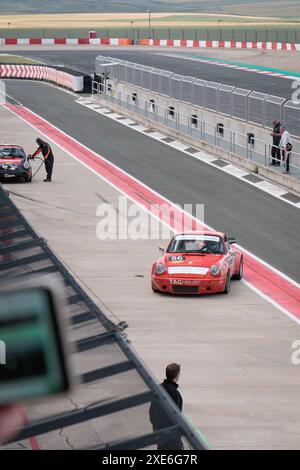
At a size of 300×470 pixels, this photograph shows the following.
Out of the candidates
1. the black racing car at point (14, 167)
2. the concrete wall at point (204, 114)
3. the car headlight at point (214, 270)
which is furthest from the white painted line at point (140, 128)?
the car headlight at point (214, 270)

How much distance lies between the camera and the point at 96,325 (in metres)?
11.0

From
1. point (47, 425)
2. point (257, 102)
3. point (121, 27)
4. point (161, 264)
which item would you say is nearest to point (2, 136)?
point (257, 102)

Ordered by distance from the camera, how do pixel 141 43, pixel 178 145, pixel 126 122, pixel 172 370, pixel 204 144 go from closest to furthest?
1. pixel 172 370
2. pixel 204 144
3. pixel 178 145
4. pixel 126 122
5. pixel 141 43

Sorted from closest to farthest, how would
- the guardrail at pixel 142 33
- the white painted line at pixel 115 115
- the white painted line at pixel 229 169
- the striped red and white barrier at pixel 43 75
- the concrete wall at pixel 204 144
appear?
the white painted line at pixel 229 169 → the concrete wall at pixel 204 144 → the white painted line at pixel 115 115 → the striped red and white barrier at pixel 43 75 → the guardrail at pixel 142 33

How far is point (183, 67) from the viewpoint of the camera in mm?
85312

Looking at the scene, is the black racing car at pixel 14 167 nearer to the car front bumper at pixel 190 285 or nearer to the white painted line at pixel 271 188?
the white painted line at pixel 271 188

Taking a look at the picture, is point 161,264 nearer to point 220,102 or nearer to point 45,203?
point 45,203

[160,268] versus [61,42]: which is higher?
[160,268]

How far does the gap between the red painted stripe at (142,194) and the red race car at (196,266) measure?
116 cm

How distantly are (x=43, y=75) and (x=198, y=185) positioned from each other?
4119 cm

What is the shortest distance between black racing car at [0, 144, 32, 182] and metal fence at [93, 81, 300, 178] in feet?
29.2

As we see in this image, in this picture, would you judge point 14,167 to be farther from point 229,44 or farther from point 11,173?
point 229,44

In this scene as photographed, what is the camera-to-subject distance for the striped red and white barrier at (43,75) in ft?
234
